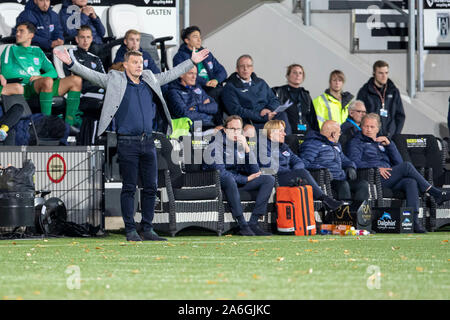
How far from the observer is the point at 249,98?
11406 mm

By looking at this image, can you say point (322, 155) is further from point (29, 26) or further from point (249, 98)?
point (29, 26)

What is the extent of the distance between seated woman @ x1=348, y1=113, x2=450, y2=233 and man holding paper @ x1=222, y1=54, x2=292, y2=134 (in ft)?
Result: 3.29

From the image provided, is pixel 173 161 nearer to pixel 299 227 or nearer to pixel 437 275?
pixel 299 227

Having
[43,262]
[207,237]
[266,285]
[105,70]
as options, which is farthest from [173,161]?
[266,285]

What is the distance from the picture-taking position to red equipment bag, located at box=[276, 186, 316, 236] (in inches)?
391

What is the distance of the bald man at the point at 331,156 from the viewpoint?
34.9 ft

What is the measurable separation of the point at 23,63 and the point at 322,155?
3673 millimetres

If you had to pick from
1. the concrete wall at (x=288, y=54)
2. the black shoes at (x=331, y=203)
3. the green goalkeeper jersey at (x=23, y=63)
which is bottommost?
the black shoes at (x=331, y=203)

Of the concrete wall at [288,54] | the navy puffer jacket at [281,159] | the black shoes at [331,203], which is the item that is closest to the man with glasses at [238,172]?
the navy puffer jacket at [281,159]

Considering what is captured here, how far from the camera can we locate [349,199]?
1051 cm

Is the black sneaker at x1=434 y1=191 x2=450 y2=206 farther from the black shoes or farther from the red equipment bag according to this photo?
the red equipment bag

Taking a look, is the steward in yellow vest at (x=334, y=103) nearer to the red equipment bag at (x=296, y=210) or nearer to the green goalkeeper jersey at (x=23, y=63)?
the red equipment bag at (x=296, y=210)

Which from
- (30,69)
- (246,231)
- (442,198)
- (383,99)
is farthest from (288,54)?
(246,231)

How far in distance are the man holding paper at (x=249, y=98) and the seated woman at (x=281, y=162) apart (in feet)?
2.53
